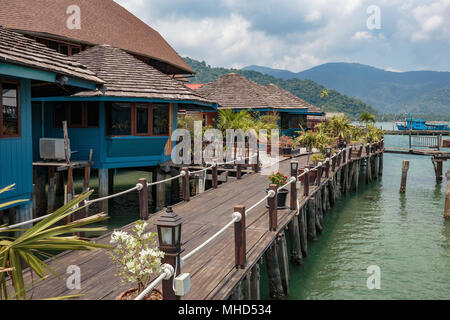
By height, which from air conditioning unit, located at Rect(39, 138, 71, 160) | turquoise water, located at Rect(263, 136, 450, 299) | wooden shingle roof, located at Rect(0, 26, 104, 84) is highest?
wooden shingle roof, located at Rect(0, 26, 104, 84)

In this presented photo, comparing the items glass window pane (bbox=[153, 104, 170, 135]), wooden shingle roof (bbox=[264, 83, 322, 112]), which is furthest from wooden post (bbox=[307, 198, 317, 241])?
wooden shingle roof (bbox=[264, 83, 322, 112])

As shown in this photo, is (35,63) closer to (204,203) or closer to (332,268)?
(204,203)

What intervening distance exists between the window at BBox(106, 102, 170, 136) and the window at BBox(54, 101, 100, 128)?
596mm

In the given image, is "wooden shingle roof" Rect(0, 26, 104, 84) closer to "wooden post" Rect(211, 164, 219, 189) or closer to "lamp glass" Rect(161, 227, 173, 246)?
"lamp glass" Rect(161, 227, 173, 246)

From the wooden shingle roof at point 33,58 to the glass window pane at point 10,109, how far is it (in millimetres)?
879

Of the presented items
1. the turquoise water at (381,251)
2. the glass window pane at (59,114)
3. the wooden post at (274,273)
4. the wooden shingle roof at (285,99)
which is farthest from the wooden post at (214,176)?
the wooden shingle roof at (285,99)

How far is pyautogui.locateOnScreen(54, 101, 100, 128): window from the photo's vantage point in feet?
53.7

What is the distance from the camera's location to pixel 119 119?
16.3m

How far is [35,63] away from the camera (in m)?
8.84

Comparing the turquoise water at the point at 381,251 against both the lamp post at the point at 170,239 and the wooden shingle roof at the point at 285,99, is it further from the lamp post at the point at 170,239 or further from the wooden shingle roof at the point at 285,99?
the wooden shingle roof at the point at 285,99

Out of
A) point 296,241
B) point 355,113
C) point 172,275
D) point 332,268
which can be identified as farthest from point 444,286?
point 355,113

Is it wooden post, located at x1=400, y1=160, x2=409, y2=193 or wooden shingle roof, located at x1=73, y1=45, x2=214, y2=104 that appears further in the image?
wooden post, located at x1=400, y1=160, x2=409, y2=193

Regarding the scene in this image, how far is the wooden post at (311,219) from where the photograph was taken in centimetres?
1554

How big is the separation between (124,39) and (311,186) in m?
18.4
